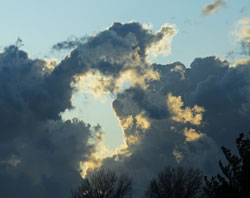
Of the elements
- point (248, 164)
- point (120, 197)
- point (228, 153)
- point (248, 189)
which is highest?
point (120, 197)

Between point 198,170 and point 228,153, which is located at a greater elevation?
point 198,170

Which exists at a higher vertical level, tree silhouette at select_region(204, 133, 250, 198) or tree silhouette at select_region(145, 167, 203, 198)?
tree silhouette at select_region(145, 167, 203, 198)

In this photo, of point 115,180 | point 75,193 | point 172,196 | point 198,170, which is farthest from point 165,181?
point 75,193

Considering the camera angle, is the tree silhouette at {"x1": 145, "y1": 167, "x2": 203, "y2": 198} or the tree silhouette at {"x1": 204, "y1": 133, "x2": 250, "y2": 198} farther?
the tree silhouette at {"x1": 145, "y1": 167, "x2": 203, "y2": 198}

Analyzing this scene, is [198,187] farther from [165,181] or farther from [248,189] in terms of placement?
[248,189]

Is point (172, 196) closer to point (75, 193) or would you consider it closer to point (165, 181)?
point (165, 181)

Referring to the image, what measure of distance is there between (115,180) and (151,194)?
9.27m

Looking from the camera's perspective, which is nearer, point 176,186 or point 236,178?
point 236,178

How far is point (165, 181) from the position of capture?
53.9 m

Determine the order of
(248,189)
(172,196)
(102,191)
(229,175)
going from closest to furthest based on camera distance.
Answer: (248,189)
(229,175)
(102,191)
(172,196)

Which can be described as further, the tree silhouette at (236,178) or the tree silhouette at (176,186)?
the tree silhouette at (176,186)

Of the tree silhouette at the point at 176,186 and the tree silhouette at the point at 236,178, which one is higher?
the tree silhouette at the point at 176,186

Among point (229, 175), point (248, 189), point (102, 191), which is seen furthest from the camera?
point (102, 191)

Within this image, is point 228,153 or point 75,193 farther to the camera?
point 75,193
